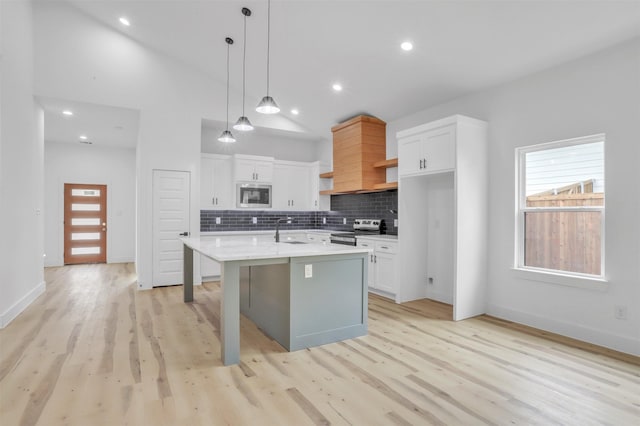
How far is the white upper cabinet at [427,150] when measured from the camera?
4.10 metres

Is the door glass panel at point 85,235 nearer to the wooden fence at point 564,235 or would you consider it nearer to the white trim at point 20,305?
the white trim at point 20,305

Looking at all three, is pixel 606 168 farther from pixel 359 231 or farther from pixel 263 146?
pixel 263 146

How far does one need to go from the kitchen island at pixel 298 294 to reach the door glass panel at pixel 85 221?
654 centimetres

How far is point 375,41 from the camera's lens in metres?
4.00

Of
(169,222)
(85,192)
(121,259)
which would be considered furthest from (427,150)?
(85,192)

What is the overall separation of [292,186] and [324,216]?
3.32 ft

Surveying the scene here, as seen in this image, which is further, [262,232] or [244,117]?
[262,232]

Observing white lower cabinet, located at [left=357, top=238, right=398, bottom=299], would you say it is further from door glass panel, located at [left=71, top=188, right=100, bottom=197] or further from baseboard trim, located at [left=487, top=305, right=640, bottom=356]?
door glass panel, located at [left=71, top=188, right=100, bottom=197]

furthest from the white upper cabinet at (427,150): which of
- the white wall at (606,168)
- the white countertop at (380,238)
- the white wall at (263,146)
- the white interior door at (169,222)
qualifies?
the white interior door at (169,222)

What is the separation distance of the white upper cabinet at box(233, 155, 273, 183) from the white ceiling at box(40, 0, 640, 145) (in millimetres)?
860

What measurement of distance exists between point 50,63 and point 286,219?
181 inches

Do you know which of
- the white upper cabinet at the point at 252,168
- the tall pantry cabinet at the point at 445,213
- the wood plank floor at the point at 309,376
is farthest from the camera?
the white upper cabinet at the point at 252,168

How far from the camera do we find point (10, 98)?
13.3 ft

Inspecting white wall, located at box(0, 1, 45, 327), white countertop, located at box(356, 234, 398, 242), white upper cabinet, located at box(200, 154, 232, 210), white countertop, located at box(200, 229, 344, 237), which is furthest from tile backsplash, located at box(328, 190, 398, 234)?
white wall, located at box(0, 1, 45, 327)
